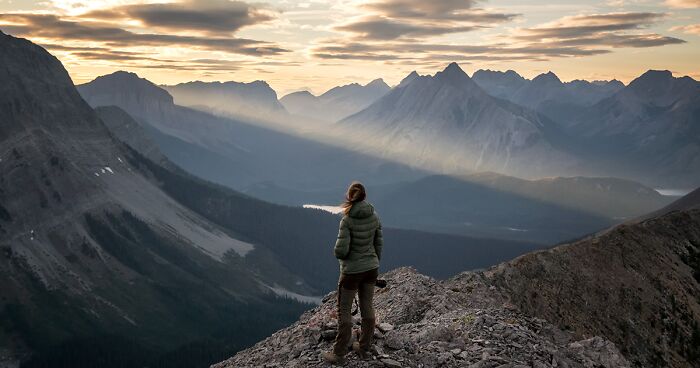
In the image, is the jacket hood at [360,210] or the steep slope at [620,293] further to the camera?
the steep slope at [620,293]

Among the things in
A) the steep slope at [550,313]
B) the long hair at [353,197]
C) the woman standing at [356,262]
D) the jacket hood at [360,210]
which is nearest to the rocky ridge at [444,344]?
the steep slope at [550,313]

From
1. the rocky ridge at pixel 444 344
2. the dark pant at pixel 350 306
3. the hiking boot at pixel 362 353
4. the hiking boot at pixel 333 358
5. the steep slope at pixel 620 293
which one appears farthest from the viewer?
the steep slope at pixel 620 293

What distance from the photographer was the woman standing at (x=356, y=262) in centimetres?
2600

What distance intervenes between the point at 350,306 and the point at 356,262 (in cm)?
201

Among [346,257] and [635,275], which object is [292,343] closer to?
[346,257]

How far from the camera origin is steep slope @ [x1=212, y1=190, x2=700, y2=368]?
28469 millimetres

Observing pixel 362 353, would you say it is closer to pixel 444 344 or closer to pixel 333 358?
pixel 333 358

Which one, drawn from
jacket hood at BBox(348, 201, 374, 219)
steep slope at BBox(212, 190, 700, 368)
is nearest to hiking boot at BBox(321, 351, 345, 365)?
steep slope at BBox(212, 190, 700, 368)

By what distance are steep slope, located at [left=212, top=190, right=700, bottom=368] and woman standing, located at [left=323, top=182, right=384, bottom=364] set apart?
2.81 ft

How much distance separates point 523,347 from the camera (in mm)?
28266

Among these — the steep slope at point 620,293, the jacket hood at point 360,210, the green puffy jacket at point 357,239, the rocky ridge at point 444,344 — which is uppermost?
the jacket hood at point 360,210

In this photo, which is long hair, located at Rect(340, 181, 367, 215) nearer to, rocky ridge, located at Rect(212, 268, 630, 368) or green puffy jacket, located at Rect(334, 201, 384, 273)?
green puffy jacket, located at Rect(334, 201, 384, 273)

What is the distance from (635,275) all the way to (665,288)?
327 cm

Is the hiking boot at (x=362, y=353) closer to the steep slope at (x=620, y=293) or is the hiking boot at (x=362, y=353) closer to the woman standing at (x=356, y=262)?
the woman standing at (x=356, y=262)
